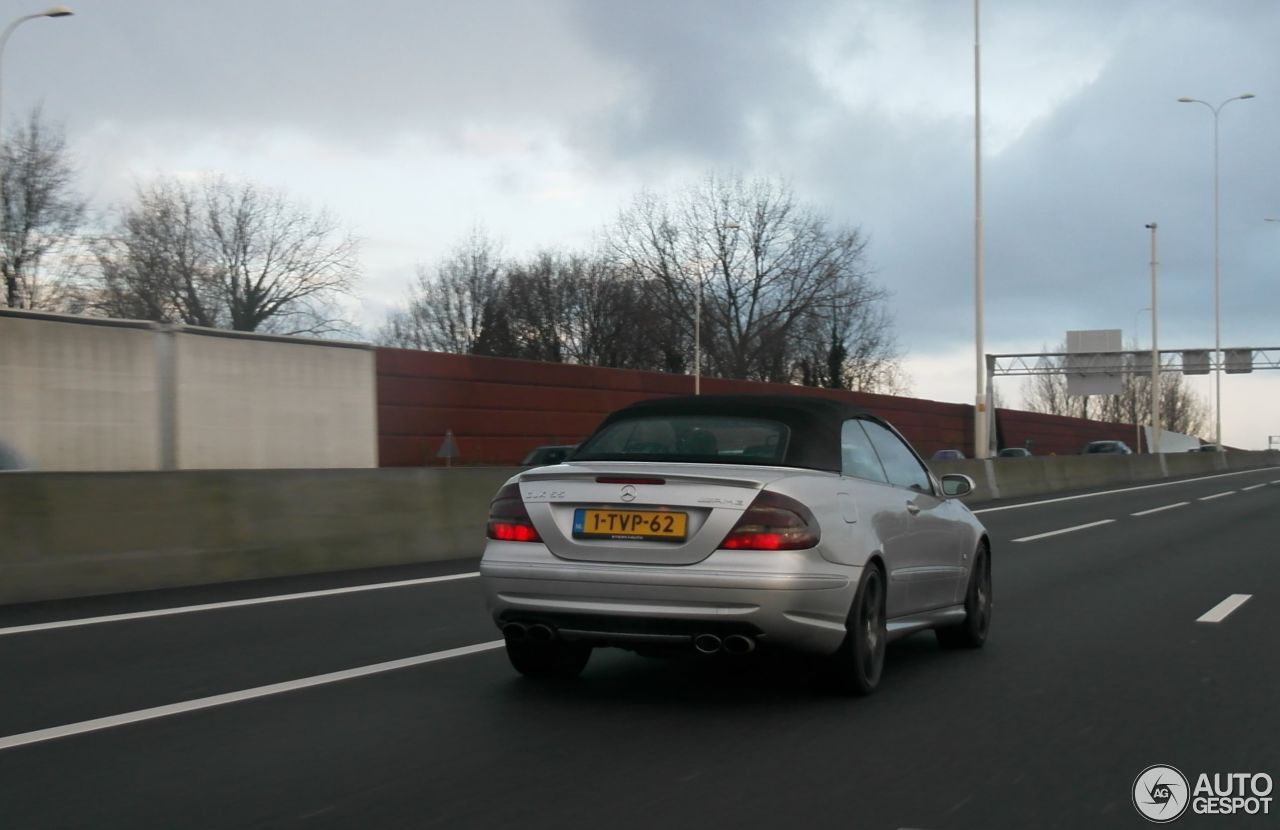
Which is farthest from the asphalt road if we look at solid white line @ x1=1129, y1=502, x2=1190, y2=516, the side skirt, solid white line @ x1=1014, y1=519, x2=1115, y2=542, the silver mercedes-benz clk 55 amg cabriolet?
solid white line @ x1=1129, y1=502, x2=1190, y2=516

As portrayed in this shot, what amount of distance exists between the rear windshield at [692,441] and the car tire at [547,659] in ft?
3.04

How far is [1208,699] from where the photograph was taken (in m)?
6.70

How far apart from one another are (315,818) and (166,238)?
5935cm

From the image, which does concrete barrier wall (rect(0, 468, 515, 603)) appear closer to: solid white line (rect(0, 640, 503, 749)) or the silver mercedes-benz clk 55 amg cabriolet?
solid white line (rect(0, 640, 503, 749))

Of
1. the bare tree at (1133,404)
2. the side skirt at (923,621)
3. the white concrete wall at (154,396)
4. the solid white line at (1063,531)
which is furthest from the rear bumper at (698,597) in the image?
the bare tree at (1133,404)

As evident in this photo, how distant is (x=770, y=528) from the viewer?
608 cm

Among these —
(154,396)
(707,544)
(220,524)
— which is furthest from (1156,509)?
(707,544)

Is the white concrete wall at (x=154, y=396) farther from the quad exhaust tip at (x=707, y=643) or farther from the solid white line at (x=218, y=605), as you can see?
the quad exhaust tip at (x=707, y=643)

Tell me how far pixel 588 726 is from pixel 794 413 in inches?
74.4

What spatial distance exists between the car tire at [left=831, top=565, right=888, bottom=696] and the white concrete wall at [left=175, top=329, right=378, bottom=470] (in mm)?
13759

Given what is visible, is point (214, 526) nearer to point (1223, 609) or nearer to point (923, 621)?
point (923, 621)

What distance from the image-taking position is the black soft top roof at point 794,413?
6.72 meters

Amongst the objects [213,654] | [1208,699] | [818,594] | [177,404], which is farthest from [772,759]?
[177,404]

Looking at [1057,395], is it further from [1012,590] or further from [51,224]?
[1012,590]
